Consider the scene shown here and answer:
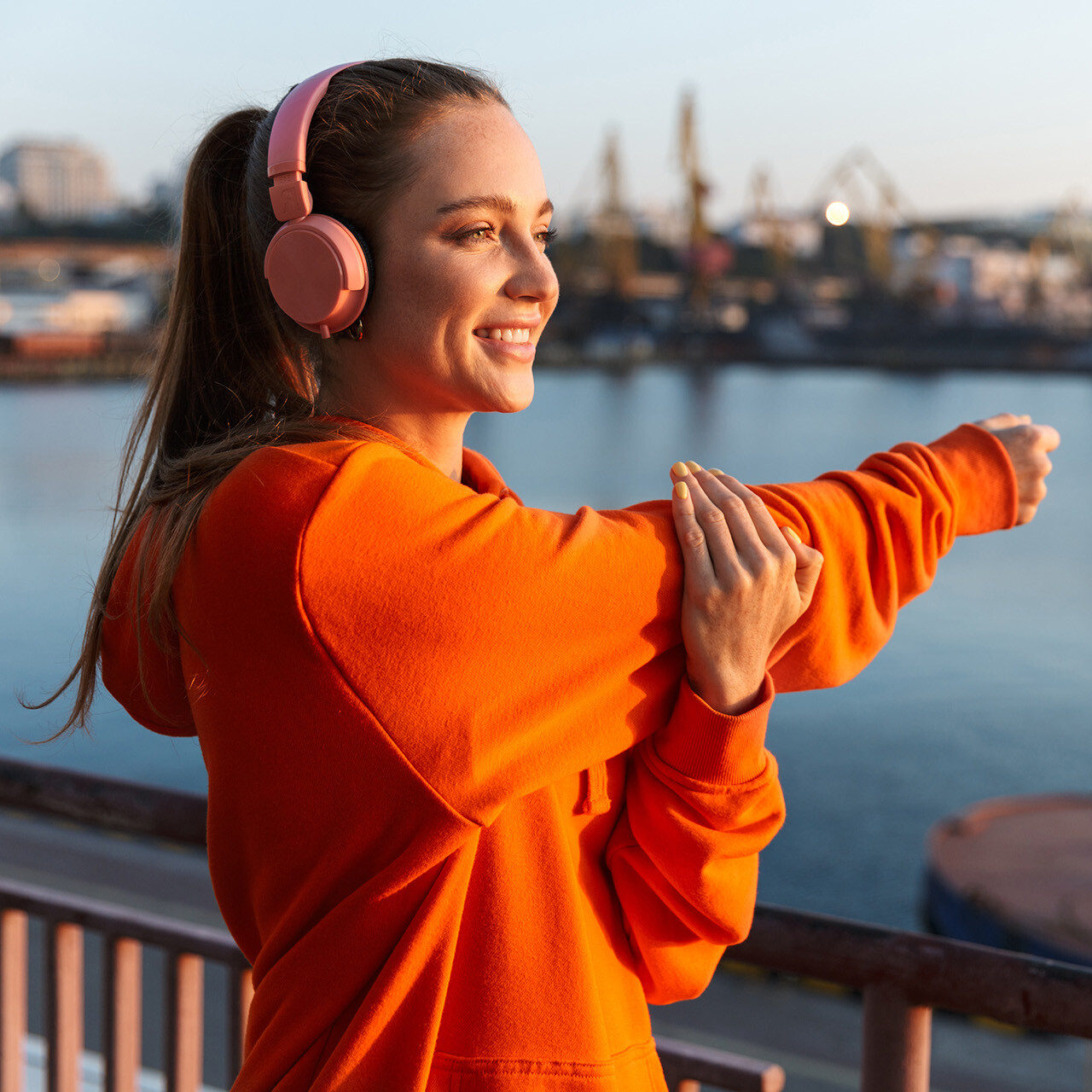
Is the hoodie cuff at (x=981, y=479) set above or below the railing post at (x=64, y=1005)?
above

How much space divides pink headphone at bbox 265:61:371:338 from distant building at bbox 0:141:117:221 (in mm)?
104139

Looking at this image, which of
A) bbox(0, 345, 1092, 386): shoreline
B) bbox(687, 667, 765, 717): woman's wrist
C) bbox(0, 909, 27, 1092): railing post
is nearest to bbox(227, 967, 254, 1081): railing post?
bbox(0, 909, 27, 1092): railing post

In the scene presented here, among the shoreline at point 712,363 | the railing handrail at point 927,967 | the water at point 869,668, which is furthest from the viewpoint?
the shoreline at point 712,363

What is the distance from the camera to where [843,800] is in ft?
51.4

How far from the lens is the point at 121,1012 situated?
1.20m

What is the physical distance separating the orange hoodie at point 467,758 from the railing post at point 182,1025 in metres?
0.57

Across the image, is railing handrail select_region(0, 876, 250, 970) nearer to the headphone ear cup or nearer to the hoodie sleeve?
the hoodie sleeve

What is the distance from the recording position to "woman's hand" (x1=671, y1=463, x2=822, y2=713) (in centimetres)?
60

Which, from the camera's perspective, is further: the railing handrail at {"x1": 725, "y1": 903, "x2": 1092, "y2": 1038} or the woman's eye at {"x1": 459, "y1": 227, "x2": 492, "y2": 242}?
the railing handrail at {"x1": 725, "y1": 903, "x2": 1092, "y2": 1038}

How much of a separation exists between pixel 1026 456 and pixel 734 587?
0.24m

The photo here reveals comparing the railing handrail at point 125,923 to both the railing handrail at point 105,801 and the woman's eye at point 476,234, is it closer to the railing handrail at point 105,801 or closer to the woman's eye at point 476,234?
the railing handrail at point 105,801

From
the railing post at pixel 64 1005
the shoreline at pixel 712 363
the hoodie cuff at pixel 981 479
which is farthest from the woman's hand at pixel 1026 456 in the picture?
the shoreline at pixel 712 363

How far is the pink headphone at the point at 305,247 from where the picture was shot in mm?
626

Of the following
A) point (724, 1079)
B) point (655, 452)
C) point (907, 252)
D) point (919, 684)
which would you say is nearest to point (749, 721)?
point (724, 1079)
